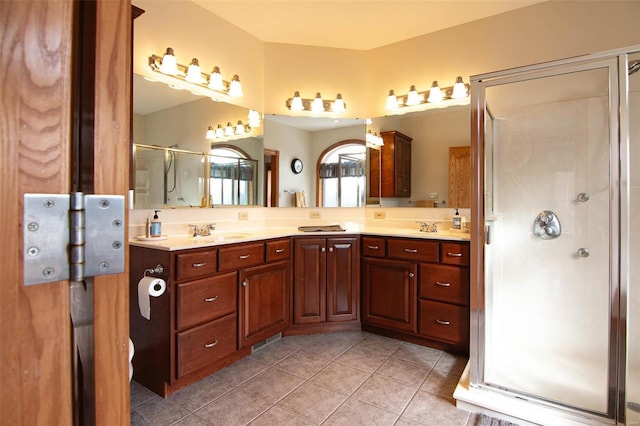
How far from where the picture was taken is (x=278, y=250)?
267 cm

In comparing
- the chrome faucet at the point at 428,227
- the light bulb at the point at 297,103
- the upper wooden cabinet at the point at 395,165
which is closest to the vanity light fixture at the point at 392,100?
the upper wooden cabinet at the point at 395,165

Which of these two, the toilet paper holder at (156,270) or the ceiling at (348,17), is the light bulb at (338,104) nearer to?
the ceiling at (348,17)

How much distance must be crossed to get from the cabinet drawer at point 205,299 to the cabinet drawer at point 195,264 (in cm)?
4

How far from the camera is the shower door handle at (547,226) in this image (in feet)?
7.35

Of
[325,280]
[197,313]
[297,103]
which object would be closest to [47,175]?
[197,313]

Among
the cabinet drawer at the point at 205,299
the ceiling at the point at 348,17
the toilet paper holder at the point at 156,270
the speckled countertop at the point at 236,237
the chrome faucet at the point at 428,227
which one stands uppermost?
the ceiling at the point at 348,17

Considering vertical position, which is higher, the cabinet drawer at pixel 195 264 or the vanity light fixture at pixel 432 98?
the vanity light fixture at pixel 432 98

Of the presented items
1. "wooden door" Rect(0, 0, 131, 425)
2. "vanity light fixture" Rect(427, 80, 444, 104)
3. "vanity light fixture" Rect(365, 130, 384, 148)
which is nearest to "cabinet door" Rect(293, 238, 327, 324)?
"vanity light fixture" Rect(365, 130, 384, 148)

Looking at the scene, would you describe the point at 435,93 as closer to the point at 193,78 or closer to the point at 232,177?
the point at 232,177

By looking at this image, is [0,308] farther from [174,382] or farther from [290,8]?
[290,8]

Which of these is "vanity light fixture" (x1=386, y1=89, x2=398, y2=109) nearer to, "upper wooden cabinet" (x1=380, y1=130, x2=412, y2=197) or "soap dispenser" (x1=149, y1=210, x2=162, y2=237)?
"upper wooden cabinet" (x1=380, y1=130, x2=412, y2=197)

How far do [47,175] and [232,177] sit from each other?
269 centimetres

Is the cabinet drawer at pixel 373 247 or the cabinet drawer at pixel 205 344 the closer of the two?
the cabinet drawer at pixel 205 344

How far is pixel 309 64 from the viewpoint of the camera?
3.36m
